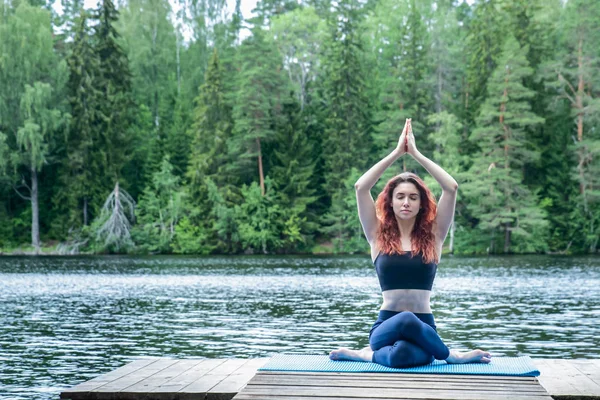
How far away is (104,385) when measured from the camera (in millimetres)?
7578

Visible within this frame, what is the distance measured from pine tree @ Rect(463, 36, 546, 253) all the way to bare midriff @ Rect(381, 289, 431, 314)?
51.9 meters

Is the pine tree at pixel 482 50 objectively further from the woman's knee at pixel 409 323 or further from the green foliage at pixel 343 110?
the woman's knee at pixel 409 323

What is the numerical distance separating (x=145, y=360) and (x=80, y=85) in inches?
2067

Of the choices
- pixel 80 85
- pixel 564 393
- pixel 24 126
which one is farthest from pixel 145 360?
pixel 80 85

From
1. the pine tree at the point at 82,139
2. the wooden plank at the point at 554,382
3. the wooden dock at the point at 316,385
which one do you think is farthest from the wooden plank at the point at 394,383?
the pine tree at the point at 82,139

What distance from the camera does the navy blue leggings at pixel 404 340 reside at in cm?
716

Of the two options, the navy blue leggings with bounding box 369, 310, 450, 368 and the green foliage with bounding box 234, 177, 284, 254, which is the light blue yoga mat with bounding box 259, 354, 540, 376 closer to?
the navy blue leggings with bounding box 369, 310, 450, 368

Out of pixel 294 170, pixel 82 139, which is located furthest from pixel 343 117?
pixel 82 139

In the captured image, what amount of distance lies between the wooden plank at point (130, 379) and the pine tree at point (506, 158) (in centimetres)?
5084

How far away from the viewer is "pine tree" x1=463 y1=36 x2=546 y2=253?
193 feet

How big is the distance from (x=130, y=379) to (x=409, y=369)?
2377 mm

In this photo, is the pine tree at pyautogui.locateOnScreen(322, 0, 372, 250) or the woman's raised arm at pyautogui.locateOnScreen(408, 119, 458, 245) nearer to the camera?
the woman's raised arm at pyautogui.locateOnScreen(408, 119, 458, 245)

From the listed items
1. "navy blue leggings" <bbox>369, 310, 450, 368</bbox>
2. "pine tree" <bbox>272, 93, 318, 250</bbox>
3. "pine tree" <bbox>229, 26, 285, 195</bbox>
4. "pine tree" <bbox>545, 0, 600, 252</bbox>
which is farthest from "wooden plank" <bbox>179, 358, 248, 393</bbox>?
"pine tree" <bbox>229, 26, 285, 195</bbox>

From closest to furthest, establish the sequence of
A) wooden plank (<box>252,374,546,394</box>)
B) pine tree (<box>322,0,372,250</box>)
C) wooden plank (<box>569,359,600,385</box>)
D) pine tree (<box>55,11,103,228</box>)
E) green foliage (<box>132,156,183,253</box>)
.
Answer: wooden plank (<box>252,374,546,394</box>) → wooden plank (<box>569,359,600,385</box>) → pine tree (<box>55,11,103,228</box>) → green foliage (<box>132,156,183,253</box>) → pine tree (<box>322,0,372,250</box>)
